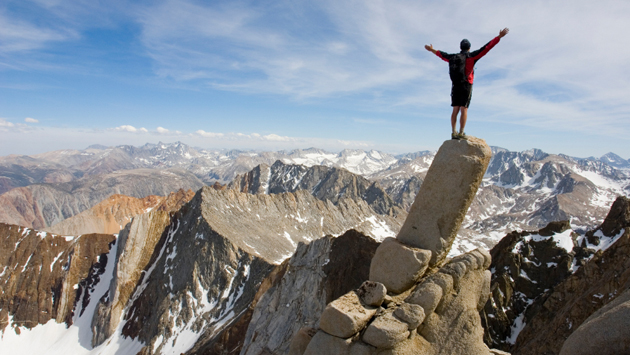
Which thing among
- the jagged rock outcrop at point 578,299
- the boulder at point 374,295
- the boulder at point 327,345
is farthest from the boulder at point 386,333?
the jagged rock outcrop at point 578,299

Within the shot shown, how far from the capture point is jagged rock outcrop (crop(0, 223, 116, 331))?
89.5m

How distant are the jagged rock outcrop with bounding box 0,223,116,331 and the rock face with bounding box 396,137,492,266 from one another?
361 feet

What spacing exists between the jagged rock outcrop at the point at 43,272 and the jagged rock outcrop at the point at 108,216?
1769 inches

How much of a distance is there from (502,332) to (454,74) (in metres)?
41.8

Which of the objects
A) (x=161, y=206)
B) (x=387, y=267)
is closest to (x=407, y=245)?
(x=387, y=267)

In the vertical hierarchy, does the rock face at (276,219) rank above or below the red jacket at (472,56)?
below

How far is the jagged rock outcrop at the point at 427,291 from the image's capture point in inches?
396

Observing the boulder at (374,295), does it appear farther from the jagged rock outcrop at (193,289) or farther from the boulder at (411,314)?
the jagged rock outcrop at (193,289)

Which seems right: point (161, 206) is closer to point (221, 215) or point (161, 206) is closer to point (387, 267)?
→ point (221, 215)

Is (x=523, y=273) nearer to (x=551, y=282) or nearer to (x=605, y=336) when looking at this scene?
(x=551, y=282)

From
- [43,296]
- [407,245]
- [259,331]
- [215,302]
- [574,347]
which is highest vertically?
[407,245]

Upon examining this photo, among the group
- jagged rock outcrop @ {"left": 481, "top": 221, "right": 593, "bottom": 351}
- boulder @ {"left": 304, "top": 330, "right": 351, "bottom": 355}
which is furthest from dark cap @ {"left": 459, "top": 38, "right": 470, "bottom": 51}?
jagged rock outcrop @ {"left": 481, "top": 221, "right": 593, "bottom": 351}

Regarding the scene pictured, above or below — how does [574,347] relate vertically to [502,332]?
above

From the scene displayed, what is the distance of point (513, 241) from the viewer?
5559cm
